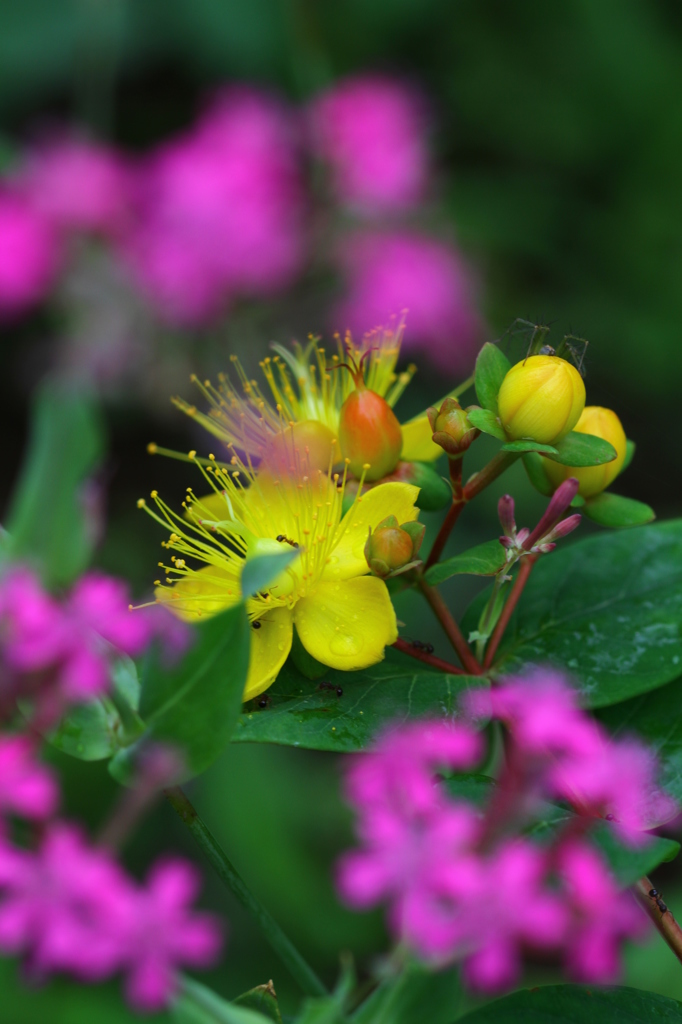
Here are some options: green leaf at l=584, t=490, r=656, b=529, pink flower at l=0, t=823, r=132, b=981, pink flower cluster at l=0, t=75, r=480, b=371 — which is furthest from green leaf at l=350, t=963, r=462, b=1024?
pink flower cluster at l=0, t=75, r=480, b=371

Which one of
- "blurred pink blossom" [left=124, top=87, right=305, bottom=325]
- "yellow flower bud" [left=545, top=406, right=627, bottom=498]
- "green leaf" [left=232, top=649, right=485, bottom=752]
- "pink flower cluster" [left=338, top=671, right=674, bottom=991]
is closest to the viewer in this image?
"pink flower cluster" [left=338, top=671, right=674, bottom=991]

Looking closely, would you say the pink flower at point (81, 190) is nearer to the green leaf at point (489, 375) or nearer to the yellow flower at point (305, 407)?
the yellow flower at point (305, 407)

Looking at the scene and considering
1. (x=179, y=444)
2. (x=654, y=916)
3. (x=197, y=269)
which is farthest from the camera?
(x=179, y=444)

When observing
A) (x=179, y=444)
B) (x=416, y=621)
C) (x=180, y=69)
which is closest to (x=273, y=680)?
(x=416, y=621)

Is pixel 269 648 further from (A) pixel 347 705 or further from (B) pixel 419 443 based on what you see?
(B) pixel 419 443

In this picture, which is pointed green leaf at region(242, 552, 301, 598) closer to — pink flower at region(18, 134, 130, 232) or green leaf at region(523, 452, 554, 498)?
green leaf at region(523, 452, 554, 498)

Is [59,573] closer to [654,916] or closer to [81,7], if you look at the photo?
[654,916]
